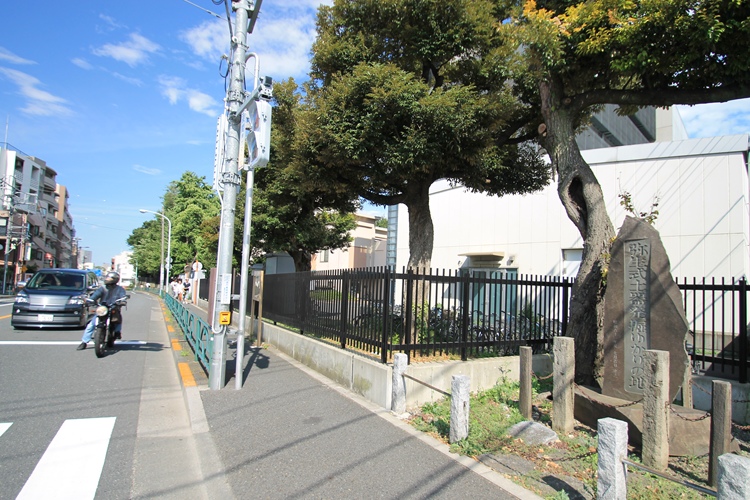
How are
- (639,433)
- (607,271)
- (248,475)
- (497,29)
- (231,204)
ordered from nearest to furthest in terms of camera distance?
(248,475)
(639,433)
(607,271)
(231,204)
(497,29)

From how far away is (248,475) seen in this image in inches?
161

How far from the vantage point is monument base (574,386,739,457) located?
15.8 feet

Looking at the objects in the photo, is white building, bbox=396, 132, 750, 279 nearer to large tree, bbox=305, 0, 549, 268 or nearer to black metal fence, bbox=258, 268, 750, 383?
black metal fence, bbox=258, 268, 750, 383

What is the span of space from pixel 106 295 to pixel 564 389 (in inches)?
362

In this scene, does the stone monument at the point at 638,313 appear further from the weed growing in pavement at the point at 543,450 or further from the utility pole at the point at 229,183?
the utility pole at the point at 229,183

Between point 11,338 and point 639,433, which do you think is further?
point 11,338

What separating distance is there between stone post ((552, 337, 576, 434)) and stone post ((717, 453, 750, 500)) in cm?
270

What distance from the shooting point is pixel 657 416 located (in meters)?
4.42

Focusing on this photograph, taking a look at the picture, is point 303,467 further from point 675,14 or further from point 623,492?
point 675,14

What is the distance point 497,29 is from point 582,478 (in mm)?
7860

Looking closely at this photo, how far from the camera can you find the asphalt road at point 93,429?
3932mm

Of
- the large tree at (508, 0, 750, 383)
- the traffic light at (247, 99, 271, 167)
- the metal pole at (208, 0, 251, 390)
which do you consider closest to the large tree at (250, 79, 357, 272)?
the metal pole at (208, 0, 251, 390)

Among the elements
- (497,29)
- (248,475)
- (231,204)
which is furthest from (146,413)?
(497,29)

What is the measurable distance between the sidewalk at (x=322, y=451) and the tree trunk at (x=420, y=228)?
3.69 m
